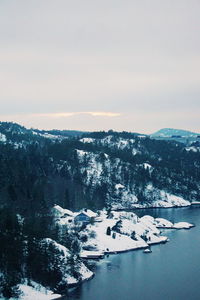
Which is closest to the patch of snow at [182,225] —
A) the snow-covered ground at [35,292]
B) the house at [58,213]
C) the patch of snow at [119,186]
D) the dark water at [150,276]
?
the dark water at [150,276]

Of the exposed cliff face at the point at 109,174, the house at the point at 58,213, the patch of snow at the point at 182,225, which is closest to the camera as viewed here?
the house at the point at 58,213

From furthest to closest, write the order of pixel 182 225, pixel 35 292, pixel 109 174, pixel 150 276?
1. pixel 109 174
2. pixel 182 225
3. pixel 150 276
4. pixel 35 292

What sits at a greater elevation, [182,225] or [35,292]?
[35,292]

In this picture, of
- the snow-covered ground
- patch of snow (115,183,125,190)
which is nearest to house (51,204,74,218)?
the snow-covered ground

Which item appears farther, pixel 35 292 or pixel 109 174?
pixel 109 174

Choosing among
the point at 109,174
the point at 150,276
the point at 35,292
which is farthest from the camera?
the point at 109,174

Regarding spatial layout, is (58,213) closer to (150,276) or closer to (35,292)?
(150,276)

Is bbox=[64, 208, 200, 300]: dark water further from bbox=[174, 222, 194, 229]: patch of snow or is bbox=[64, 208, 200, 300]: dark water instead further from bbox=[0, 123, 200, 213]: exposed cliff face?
bbox=[0, 123, 200, 213]: exposed cliff face

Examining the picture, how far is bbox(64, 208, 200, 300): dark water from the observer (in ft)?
164

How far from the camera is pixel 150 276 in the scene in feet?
189

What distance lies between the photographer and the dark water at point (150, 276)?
50.1 metres

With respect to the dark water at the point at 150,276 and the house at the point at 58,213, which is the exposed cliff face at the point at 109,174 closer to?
the house at the point at 58,213

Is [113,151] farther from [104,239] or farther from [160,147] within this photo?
[104,239]

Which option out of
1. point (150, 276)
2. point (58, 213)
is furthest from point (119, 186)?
point (150, 276)
